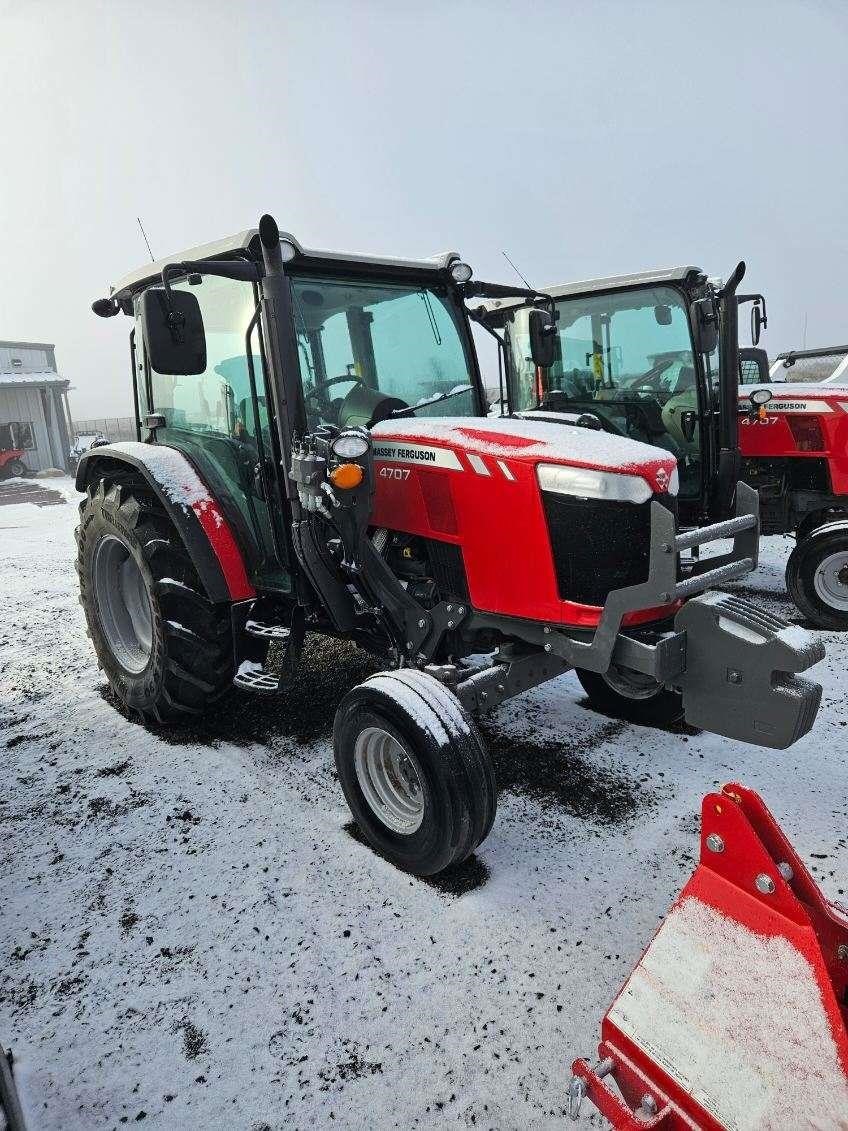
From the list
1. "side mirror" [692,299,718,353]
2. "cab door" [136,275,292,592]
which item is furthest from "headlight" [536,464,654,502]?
"side mirror" [692,299,718,353]

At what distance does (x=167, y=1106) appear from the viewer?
173 cm

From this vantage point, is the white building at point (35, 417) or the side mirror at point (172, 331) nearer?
the side mirror at point (172, 331)

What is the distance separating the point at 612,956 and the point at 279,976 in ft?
3.28

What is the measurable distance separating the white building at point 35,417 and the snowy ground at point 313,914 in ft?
79.1

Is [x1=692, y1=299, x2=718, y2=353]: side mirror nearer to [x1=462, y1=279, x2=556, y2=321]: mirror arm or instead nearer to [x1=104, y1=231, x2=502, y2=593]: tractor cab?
[x1=462, y1=279, x2=556, y2=321]: mirror arm

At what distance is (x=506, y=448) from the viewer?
2516 millimetres

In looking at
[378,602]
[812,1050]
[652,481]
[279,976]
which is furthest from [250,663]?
[812,1050]

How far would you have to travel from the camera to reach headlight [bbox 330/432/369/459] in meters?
2.56

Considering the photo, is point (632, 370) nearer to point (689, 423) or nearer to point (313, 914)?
point (689, 423)

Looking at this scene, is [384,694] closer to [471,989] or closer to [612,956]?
[471,989]

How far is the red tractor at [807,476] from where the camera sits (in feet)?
17.2

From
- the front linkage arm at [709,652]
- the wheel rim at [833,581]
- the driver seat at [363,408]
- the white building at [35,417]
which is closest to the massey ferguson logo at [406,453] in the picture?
the driver seat at [363,408]

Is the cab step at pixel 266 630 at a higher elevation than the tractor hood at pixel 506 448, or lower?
lower

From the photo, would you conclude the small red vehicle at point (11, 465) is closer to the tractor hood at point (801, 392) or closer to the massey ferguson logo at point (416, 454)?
the tractor hood at point (801, 392)
